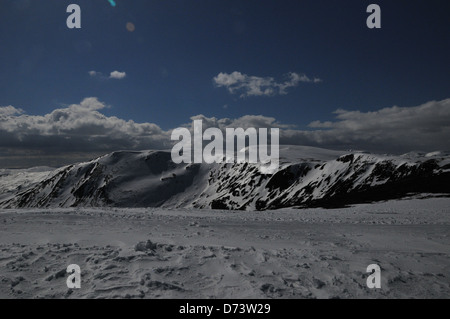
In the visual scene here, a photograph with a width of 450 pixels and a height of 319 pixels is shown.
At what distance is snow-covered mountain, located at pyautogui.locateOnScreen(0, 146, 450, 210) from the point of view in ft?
185

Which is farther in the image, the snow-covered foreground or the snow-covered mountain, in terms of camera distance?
the snow-covered mountain

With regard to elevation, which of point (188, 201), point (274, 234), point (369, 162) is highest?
point (369, 162)

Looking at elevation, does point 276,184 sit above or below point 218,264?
below

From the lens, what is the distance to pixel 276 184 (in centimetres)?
11638

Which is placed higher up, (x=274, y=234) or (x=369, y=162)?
(x=369, y=162)

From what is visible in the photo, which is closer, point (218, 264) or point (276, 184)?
point (218, 264)

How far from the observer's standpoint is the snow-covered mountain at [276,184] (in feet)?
185

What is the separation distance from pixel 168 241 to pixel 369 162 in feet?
307

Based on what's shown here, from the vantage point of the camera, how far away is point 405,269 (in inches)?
309

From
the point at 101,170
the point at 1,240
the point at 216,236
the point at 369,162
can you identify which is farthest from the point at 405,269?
the point at 101,170

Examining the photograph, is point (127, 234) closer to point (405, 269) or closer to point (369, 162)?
point (405, 269)

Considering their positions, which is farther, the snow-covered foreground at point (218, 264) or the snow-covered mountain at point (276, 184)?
the snow-covered mountain at point (276, 184)

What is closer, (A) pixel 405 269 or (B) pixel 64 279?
(B) pixel 64 279
